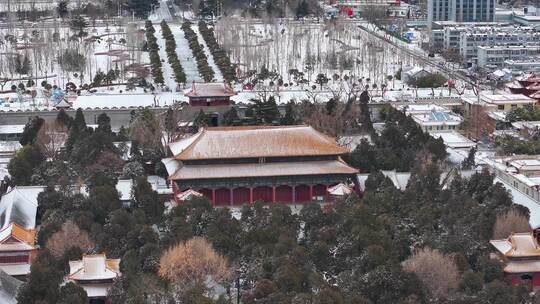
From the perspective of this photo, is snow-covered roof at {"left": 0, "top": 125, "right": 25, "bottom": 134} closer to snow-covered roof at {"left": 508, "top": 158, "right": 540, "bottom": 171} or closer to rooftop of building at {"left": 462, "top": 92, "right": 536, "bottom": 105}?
rooftop of building at {"left": 462, "top": 92, "right": 536, "bottom": 105}

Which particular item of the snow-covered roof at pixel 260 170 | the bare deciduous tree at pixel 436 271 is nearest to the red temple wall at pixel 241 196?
the snow-covered roof at pixel 260 170

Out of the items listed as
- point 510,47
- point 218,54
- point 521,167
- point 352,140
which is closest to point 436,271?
point 521,167

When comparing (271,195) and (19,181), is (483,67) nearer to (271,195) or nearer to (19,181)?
(271,195)

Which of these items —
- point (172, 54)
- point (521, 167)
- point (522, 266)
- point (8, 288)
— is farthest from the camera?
point (172, 54)

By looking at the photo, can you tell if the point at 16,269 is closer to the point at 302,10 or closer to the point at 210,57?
the point at 210,57

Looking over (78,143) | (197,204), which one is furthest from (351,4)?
(197,204)

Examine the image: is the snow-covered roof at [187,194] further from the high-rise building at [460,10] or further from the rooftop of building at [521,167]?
the high-rise building at [460,10]
